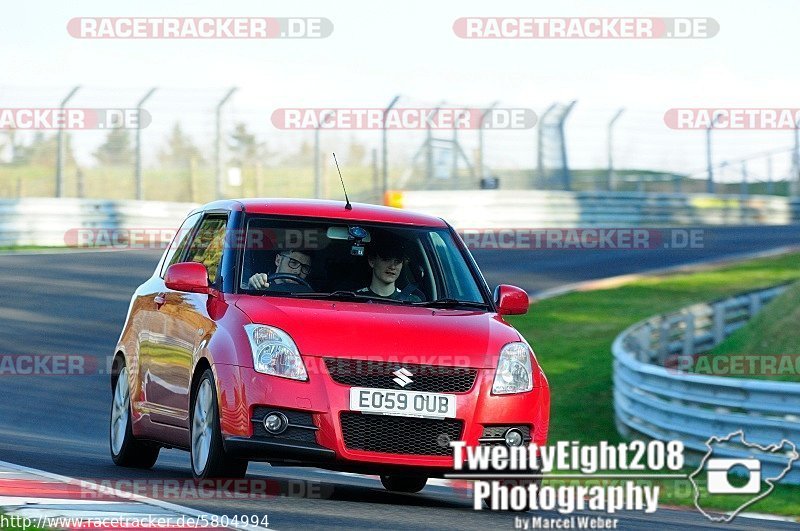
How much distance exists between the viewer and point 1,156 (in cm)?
3000

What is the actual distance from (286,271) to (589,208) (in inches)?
936

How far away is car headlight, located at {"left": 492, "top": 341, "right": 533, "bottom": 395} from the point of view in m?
8.20

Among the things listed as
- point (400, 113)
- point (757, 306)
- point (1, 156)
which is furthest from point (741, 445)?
point (1, 156)

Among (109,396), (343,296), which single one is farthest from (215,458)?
(109,396)

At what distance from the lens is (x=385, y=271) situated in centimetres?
912

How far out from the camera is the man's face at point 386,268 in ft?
29.8

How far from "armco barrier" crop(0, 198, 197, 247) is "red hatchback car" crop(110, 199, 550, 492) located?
17.4m

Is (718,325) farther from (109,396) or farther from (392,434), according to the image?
(392,434)

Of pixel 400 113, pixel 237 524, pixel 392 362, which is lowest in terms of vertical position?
pixel 237 524

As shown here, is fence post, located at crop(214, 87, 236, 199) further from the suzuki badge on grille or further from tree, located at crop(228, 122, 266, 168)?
the suzuki badge on grille

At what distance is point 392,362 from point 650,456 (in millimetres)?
5610

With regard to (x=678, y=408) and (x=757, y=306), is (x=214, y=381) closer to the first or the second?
(x=678, y=408)

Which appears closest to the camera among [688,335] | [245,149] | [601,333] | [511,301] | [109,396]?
[511,301]

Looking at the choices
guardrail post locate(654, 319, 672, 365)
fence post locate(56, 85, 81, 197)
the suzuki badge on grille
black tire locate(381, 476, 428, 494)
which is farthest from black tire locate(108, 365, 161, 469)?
fence post locate(56, 85, 81, 197)
